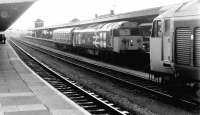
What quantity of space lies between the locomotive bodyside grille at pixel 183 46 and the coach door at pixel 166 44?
0.34 m

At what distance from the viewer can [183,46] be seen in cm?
1102

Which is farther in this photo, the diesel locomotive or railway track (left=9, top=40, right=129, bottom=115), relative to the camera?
the diesel locomotive

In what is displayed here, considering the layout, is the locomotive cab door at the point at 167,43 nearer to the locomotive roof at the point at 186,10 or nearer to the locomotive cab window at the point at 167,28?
the locomotive cab window at the point at 167,28

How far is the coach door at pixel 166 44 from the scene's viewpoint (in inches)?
458

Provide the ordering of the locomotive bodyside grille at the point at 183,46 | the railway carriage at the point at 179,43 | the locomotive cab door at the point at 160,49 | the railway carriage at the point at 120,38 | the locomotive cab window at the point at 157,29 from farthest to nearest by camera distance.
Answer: the railway carriage at the point at 120,38, the locomotive cab window at the point at 157,29, the locomotive cab door at the point at 160,49, the locomotive bodyside grille at the point at 183,46, the railway carriage at the point at 179,43

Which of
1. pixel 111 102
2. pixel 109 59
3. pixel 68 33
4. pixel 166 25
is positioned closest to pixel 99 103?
pixel 111 102

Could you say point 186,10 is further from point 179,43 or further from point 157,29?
point 157,29

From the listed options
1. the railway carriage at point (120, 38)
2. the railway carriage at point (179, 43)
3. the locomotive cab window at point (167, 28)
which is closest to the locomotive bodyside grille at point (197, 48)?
the railway carriage at point (179, 43)

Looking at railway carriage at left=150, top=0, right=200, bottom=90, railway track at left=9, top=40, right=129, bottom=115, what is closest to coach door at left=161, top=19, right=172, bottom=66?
railway carriage at left=150, top=0, right=200, bottom=90

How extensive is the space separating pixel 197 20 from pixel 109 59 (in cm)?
1760

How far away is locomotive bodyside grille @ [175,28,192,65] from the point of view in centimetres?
1077

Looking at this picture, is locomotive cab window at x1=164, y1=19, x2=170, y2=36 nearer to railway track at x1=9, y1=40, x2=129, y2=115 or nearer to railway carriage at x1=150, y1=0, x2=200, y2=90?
railway carriage at x1=150, y1=0, x2=200, y2=90

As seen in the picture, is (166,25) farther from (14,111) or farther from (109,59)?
(109,59)

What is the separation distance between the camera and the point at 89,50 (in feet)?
107
